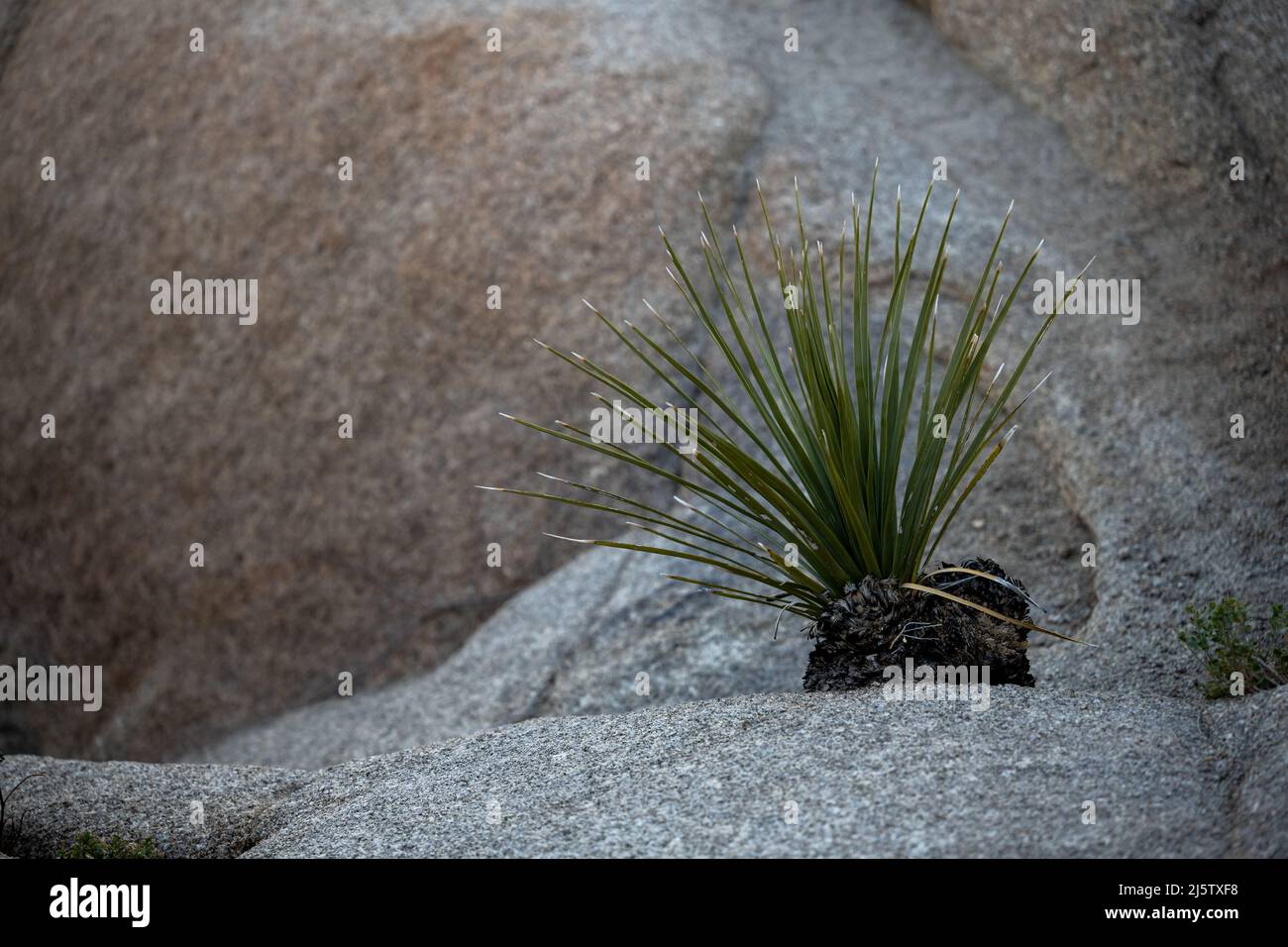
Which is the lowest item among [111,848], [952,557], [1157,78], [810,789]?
[111,848]

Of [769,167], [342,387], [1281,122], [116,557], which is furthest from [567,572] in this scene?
[1281,122]

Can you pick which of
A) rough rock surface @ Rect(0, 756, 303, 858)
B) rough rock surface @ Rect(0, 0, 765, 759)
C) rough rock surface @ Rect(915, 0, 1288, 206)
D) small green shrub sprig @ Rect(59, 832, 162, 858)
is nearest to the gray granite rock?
rough rock surface @ Rect(0, 756, 303, 858)

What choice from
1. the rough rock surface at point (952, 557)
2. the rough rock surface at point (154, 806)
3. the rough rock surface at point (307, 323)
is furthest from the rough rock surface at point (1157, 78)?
the rough rock surface at point (154, 806)

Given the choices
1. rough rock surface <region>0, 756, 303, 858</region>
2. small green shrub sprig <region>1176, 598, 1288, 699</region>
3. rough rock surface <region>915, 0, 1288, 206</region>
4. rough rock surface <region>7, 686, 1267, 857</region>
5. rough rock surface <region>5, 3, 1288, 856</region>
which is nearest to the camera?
rough rock surface <region>7, 686, 1267, 857</region>

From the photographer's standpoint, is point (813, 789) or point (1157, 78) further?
point (1157, 78)

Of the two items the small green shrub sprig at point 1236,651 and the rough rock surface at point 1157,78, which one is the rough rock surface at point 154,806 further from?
the rough rock surface at point 1157,78

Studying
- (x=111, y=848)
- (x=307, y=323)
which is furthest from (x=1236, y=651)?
(x=307, y=323)

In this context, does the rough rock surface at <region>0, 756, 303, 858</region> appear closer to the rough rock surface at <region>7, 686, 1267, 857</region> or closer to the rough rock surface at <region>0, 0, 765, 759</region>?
the rough rock surface at <region>7, 686, 1267, 857</region>

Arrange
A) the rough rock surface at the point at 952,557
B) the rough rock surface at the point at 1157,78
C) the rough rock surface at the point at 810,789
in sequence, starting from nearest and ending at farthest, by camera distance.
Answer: the rough rock surface at the point at 810,789, the rough rock surface at the point at 952,557, the rough rock surface at the point at 1157,78

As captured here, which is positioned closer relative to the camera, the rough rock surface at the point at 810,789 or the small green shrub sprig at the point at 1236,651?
the rough rock surface at the point at 810,789

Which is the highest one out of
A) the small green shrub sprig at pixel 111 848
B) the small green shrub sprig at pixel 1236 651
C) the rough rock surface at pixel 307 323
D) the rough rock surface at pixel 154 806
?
the rough rock surface at pixel 307 323

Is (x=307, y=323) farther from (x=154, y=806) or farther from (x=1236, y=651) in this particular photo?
(x=1236, y=651)

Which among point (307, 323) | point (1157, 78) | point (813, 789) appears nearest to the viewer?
point (813, 789)

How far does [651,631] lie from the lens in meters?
4.57
